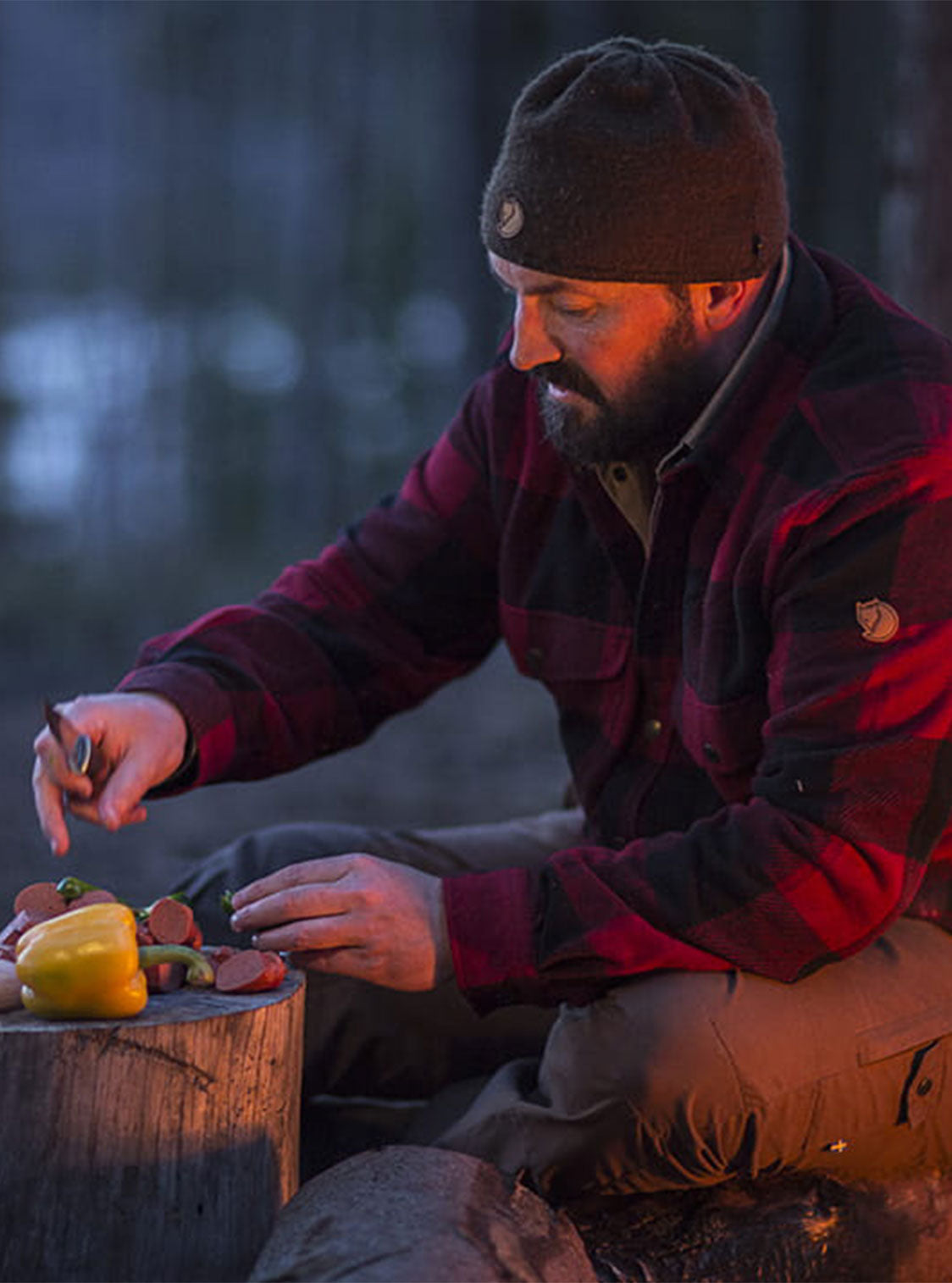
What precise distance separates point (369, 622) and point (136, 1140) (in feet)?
3.98

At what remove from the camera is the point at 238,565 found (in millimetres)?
11172

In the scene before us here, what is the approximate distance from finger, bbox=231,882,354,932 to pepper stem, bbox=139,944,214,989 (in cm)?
6

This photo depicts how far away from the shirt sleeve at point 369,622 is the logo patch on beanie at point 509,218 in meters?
0.49

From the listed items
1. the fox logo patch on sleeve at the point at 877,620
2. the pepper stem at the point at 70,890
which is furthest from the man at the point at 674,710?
the pepper stem at the point at 70,890

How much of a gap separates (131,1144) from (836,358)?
1.45 metres

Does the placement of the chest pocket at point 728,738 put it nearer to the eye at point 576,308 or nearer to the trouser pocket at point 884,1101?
the trouser pocket at point 884,1101

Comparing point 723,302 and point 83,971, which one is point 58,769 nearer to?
point 83,971

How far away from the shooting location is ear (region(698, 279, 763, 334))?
114 inches

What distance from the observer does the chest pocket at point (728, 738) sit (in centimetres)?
280

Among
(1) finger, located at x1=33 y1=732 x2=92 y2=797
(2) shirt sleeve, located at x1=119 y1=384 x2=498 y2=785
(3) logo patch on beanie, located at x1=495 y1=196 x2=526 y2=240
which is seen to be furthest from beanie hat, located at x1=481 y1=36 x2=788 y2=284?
(1) finger, located at x1=33 y1=732 x2=92 y2=797

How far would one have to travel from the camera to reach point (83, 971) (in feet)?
7.85

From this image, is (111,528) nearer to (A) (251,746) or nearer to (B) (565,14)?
(B) (565,14)

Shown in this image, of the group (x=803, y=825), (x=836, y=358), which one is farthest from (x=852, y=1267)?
(x=836, y=358)

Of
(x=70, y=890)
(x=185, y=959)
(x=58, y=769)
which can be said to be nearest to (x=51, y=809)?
(x=58, y=769)
